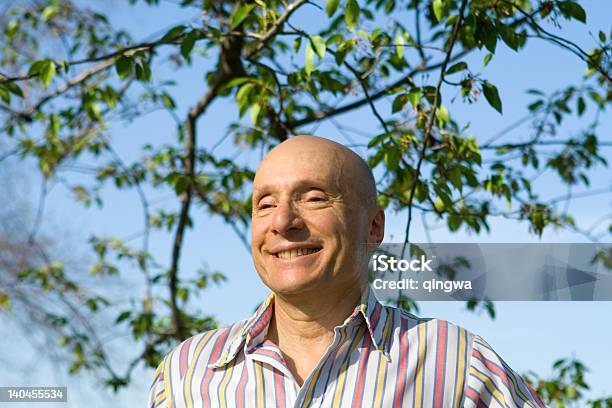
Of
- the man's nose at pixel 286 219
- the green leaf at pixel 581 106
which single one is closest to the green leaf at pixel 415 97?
the man's nose at pixel 286 219

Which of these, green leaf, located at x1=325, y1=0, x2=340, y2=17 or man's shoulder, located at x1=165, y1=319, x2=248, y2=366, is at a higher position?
green leaf, located at x1=325, y1=0, x2=340, y2=17

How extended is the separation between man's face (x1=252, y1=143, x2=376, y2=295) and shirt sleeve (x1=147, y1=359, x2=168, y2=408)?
0.34m

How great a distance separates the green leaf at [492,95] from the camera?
238 cm

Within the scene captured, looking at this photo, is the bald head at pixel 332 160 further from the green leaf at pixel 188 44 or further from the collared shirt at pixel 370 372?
the green leaf at pixel 188 44

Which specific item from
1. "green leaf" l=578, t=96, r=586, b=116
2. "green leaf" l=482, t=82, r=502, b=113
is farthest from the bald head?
"green leaf" l=578, t=96, r=586, b=116

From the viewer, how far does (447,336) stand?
4.86 feet

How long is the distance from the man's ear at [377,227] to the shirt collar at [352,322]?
0.34ft

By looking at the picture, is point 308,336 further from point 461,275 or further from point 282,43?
point 282,43

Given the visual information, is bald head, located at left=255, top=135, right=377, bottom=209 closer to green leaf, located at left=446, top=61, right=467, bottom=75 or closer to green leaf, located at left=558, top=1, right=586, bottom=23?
green leaf, located at left=446, top=61, right=467, bottom=75

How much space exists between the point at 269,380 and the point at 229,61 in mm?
2332

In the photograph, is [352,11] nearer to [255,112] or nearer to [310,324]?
[255,112]

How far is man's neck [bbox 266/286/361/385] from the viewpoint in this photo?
148 centimetres

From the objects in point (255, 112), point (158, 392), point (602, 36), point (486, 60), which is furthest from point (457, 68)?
point (158, 392)

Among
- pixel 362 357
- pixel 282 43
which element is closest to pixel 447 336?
pixel 362 357
